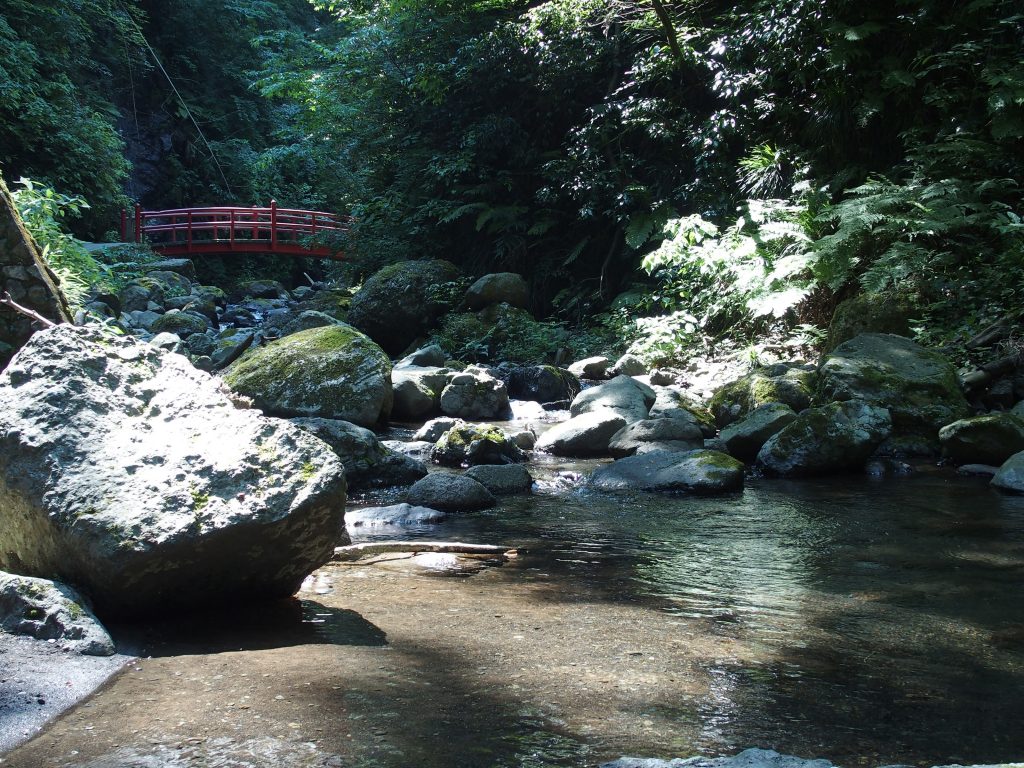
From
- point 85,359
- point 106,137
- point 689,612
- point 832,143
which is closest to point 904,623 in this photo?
point 689,612

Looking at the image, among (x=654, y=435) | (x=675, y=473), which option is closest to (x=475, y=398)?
(x=654, y=435)

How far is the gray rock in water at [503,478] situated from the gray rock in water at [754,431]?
1.81 metres

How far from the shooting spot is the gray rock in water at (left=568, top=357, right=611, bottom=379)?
11062mm

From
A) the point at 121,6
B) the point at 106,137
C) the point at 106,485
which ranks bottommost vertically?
the point at 106,485

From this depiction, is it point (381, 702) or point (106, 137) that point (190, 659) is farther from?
point (106, 137)

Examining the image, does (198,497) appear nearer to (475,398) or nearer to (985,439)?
(985,439)

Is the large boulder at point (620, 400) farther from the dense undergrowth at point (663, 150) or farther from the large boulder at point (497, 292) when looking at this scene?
the large boulder at point (497, 292)

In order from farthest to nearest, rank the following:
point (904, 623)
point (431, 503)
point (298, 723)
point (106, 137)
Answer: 1. point (106, 137)
2. point (431, 503)
3. point (904, 623)
4. point (298, 723)

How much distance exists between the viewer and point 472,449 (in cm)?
702

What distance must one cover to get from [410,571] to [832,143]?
29.7ft

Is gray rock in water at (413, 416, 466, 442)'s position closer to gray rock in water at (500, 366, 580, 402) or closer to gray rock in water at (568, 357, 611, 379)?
gray rock in water at (500, 366, 580, 402)

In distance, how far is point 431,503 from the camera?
5.51 m

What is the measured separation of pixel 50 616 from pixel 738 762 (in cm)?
201

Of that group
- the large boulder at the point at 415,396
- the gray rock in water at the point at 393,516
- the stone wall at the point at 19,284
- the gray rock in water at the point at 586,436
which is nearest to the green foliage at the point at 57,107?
the large boulder at the point at 415,396
